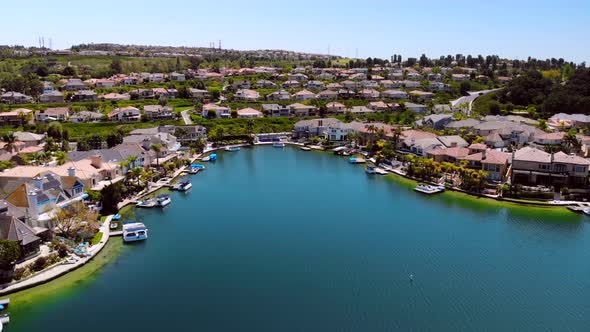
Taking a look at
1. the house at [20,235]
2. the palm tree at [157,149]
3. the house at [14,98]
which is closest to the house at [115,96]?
the house at [14,98]

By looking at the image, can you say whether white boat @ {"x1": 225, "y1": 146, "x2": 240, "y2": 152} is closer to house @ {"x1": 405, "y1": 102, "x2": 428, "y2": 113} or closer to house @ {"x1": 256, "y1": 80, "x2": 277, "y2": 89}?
house @ {"x1": 405, "y1": 102, "x2": 428, "y2": 113}

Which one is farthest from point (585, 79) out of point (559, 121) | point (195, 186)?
point (195, 186)

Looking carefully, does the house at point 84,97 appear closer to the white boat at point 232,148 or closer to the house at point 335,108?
the white boat at point 232,148

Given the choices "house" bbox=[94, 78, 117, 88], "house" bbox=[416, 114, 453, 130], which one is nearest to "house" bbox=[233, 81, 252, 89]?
"house" bbox=[94, 78, 117, 88]

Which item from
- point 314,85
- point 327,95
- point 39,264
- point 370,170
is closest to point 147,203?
point 39,264

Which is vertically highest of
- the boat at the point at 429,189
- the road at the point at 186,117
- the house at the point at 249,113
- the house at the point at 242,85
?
the house at the point at 242,85
